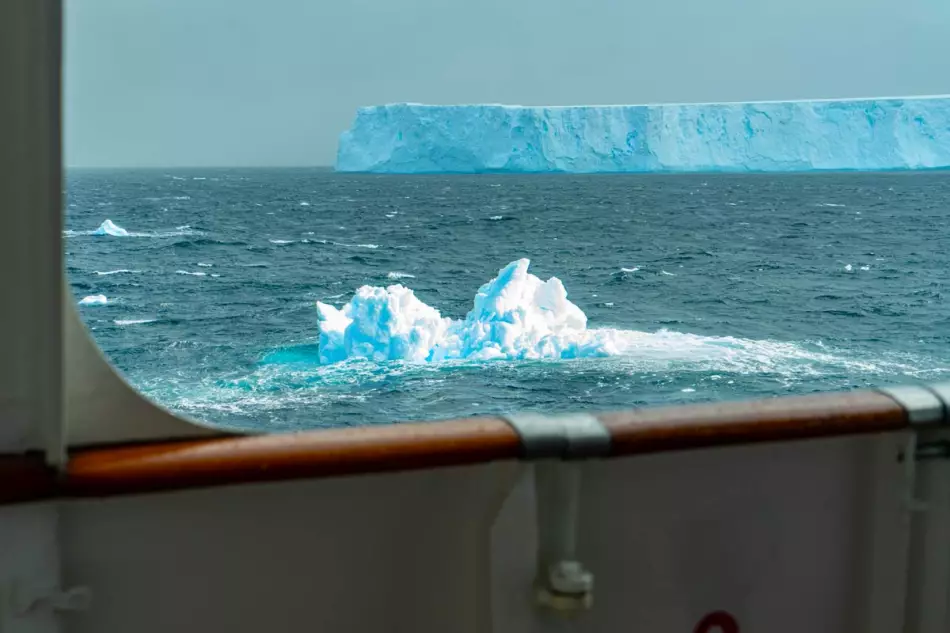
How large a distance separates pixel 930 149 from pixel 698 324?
93.9 feet

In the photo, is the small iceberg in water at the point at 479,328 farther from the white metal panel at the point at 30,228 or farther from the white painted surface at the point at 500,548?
the white metal panel at the point at 30,228

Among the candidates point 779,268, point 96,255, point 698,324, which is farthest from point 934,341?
point 96,255

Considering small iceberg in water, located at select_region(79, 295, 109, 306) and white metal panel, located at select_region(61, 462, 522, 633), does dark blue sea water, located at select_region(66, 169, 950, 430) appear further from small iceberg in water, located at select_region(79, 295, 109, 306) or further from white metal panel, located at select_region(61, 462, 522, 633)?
white metal panel, located at select_region(61, 462, 522, 633)

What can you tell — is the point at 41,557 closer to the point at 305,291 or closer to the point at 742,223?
the point at 305,291

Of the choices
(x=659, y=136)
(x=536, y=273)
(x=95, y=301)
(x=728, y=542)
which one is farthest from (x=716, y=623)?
(x=659, y=136)

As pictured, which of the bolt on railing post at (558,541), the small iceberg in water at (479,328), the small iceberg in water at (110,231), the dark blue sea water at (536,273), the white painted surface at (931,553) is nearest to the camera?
the bolt on railing post at (558,541)

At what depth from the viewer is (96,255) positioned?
24484 mm

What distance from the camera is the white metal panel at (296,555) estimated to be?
2.14ft

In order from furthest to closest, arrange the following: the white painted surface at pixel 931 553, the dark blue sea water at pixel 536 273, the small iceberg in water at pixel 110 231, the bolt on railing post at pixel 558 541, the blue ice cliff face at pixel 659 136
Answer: the blue ice cliff face at pixel 659 136, the small iceberg in water at pixel 110 231, the dark blue sea water at pixel 536 273, the white painted surface at pixel 931 553, the bolt on railing post at pixel 558 541

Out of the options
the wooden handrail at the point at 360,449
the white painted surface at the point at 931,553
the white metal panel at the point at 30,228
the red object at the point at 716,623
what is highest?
the white metal panel at the point at 30,228

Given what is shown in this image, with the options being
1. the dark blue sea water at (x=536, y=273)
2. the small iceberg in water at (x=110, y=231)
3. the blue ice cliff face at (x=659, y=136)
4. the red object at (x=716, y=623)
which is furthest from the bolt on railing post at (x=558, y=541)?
the blue ice cliff face at (x=659, y=136)

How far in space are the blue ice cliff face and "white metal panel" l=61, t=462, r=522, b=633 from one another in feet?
119

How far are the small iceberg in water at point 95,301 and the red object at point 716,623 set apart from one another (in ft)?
60.9

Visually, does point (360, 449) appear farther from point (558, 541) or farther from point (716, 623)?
point (716, 623)
